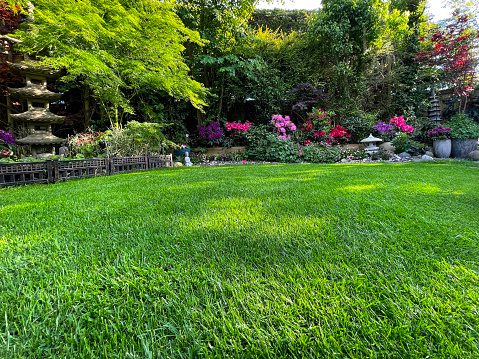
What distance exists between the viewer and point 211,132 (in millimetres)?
7578

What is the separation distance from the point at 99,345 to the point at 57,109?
9.57 metres

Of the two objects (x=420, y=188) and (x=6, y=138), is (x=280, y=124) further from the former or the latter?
(x=6, y=138)

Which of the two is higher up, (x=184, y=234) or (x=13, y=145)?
(x=13, y=145)

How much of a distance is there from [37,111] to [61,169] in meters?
3.84

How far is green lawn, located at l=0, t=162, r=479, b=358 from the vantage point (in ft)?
1.77

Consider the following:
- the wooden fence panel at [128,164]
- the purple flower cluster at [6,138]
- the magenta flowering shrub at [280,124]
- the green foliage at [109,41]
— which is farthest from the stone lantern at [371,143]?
the purple flower cluster at [6,138]

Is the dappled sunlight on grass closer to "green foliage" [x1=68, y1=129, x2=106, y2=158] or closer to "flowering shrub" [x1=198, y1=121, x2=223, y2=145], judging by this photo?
"green foliage" [x1=68, y1=129, x2=106, y2=158]

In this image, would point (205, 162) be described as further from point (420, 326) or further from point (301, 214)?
point (420, 326)

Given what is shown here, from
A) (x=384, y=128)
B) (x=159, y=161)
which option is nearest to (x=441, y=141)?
(x=384, y=128)

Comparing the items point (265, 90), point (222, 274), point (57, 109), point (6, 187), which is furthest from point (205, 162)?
point (222, 274)

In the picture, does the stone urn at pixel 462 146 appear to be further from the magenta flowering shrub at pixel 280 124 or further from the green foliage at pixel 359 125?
the magenta flowering shrub at pixel 280 124

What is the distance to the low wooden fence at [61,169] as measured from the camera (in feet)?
9.87

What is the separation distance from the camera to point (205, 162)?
7.05 metres

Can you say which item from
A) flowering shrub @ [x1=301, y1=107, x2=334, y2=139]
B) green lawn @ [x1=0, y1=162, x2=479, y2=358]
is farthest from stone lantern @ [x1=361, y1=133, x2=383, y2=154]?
green lawn @ [x1=0, y1=162, x2=479, y2=358]
